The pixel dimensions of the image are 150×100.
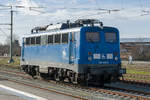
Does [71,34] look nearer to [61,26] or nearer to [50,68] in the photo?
[61,26]

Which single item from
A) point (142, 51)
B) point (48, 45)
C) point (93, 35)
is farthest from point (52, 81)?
point (142, 51)

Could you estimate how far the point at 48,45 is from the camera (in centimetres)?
1934

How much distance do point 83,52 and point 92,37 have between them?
3.57 ft

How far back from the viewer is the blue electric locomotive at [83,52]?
52.9 feet

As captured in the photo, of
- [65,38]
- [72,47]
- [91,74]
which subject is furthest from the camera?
[65,38]

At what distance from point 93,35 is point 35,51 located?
6.16 m

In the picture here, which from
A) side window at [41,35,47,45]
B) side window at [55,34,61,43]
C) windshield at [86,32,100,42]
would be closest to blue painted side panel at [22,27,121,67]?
windshield at [86,32,100,42]

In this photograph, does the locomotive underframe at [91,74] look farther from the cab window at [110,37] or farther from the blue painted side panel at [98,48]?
the cab window at [110,37]

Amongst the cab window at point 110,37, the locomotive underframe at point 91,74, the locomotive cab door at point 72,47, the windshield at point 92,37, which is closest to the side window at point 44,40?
the locomotive underframe at point 91,74

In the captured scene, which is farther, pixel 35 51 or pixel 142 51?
pixel 142 51

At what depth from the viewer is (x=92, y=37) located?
16.6m

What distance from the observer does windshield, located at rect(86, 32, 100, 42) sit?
53.8 feet

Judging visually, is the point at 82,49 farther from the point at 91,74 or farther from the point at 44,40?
the point at 44,40

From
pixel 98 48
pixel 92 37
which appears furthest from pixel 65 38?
pixel 98 48
